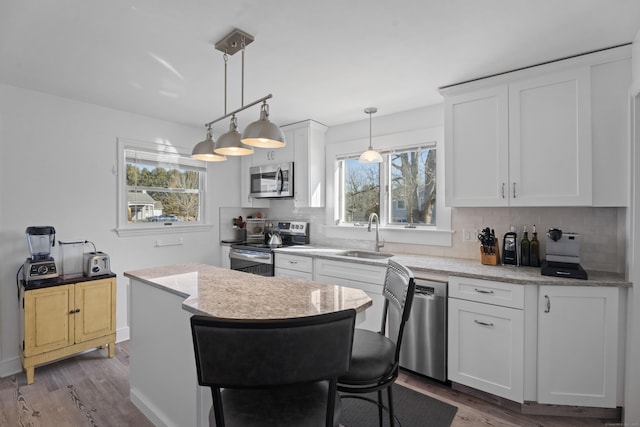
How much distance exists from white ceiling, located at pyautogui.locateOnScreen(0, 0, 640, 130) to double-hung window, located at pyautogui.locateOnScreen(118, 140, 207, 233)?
747 mm

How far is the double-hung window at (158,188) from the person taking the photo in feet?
11.1

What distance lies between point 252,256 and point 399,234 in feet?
5.76

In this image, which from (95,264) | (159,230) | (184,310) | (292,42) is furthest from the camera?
(159,230)

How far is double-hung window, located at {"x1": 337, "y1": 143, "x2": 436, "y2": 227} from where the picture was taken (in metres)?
3.29

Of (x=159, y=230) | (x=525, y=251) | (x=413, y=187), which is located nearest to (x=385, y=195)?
(x=413, y=187)

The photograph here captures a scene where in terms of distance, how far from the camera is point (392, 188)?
139 inches

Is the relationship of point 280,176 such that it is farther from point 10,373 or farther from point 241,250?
point 10,373

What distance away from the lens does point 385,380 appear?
1388 mm

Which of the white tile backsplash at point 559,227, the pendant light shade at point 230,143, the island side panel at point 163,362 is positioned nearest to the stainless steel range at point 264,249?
the white tile backsplash at point 559,227

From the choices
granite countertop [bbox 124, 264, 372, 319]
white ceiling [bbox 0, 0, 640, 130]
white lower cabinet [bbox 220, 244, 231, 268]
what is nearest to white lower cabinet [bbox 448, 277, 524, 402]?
granite countertop [bbox 124, 264, 372, 319]

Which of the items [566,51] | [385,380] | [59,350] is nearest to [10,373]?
[59,350]

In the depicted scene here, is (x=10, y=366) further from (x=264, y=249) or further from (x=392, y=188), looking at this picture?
(x=392, y=188)

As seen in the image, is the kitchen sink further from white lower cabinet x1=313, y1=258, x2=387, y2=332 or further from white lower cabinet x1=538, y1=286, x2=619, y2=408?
white lower cabinet x1=538, y1=286, x2=619, y2=408

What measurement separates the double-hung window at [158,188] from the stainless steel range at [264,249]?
0.66m
